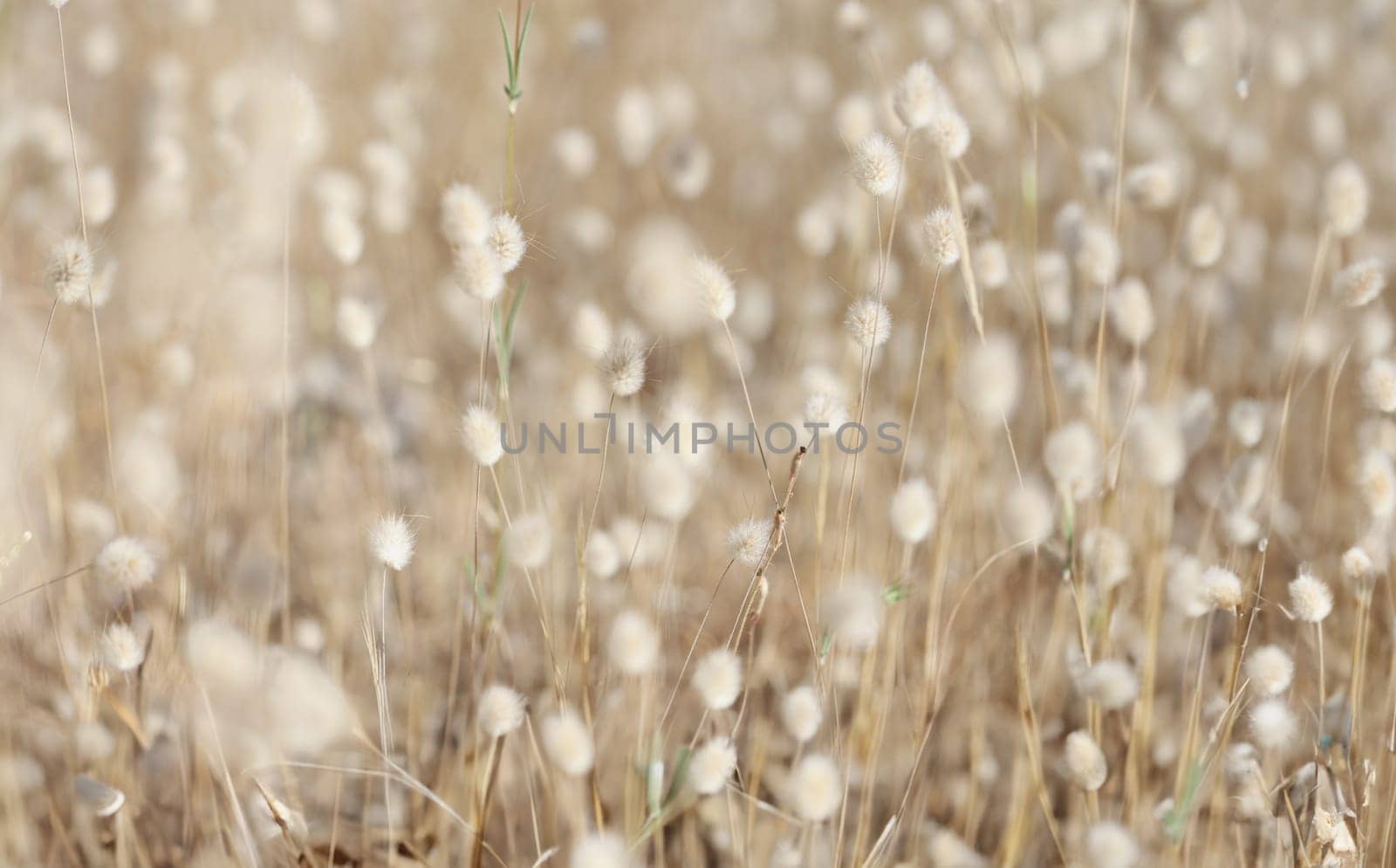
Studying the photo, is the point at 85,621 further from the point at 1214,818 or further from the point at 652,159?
the point at 652,159

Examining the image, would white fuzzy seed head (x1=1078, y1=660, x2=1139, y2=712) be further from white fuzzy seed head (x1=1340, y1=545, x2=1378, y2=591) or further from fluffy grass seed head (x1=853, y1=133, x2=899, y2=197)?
fluffy grass seed head (x1=853, y1=133, x2=899, y2=197)

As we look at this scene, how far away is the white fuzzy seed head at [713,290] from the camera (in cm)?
72

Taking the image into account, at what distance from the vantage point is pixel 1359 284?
0.79 meters

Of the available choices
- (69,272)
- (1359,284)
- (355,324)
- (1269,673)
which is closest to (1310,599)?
(1269,673)

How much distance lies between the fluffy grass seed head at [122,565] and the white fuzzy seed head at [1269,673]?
806 mm

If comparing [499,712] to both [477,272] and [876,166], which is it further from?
[876,166]

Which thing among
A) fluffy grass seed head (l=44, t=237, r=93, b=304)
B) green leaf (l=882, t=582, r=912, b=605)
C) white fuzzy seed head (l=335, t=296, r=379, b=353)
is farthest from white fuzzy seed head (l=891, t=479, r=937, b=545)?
fluffy grass seed head (l=44, t=237, r=93, b=304)

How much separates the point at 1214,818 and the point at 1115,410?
19.8 inches

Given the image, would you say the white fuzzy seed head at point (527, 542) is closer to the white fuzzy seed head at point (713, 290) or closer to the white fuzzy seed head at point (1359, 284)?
the white fuzzy seed head at point (713, 290)

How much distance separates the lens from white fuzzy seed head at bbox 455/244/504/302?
66cm

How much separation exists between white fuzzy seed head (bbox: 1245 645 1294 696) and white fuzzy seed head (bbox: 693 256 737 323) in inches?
18.0

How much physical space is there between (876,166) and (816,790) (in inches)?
17.1

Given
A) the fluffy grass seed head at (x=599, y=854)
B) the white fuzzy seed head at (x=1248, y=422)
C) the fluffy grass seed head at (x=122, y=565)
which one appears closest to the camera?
the fluffy grass seed head at (x=599, y=854)

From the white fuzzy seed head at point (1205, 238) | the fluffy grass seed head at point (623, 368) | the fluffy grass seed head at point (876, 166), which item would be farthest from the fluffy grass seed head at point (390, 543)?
the white fuzzy seed head at point (1205, 238)
